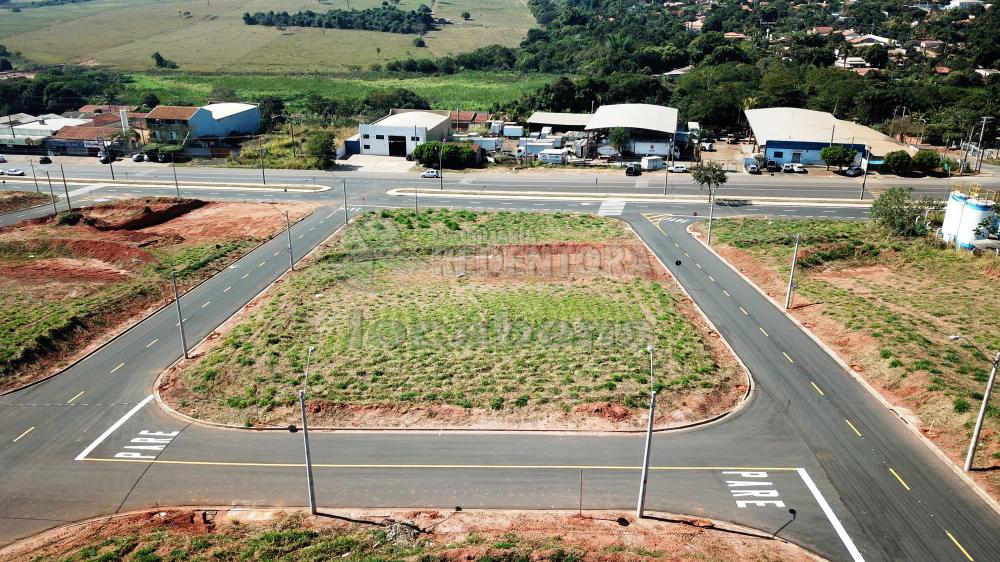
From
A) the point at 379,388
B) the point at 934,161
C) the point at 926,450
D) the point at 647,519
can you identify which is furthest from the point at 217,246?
the point at 934,161

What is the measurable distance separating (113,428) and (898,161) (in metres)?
97.9

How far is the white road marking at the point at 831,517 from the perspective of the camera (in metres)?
26.6

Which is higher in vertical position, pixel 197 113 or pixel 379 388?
pixel 197 113

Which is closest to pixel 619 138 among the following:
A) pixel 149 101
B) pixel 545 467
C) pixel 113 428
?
pixel 545 467

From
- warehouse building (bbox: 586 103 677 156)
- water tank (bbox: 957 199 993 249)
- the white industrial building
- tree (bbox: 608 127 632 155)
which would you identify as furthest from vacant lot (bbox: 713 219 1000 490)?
the white industrial building

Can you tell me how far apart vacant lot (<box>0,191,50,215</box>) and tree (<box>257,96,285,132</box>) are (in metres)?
49.0

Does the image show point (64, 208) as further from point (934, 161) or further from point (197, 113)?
point (934, 161)

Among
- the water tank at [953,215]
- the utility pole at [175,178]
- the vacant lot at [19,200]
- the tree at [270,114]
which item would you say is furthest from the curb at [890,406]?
the tree at [270,114]

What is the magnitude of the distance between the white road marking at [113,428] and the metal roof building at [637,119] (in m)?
82.9

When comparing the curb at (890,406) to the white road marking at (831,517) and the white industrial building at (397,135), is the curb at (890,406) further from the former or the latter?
the white industrial building at (397,135)

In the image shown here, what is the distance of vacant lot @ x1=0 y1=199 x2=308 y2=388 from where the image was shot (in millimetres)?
44406

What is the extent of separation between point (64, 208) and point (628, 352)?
237 ft

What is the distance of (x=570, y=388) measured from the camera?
126 feet

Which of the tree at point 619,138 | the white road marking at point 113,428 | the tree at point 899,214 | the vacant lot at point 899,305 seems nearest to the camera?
the white road marking at point 113,428
